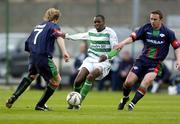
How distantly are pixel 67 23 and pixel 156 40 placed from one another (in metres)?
17.6

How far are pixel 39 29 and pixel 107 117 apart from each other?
2965mm

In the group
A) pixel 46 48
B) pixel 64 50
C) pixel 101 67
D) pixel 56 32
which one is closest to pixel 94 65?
pixel 101 67

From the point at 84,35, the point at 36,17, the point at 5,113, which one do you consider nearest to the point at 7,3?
the point at 36,17

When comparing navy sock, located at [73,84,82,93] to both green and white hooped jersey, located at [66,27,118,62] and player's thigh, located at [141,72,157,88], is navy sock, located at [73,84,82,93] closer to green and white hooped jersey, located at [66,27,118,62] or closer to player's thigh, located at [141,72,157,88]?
green and white hooped jersey, located at [66,27,118,62]

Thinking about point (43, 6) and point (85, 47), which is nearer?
point (85, 47)

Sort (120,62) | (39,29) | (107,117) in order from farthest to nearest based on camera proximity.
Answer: (120,62) → (39,29) → (107,117)

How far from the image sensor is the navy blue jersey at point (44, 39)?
58.5ft

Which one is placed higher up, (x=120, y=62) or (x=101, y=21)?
(x=101, y=21)

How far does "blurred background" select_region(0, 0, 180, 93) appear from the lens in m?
34.6

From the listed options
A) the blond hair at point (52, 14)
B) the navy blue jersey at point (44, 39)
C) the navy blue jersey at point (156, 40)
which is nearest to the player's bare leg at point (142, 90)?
the navy blue jersey at point (156, 40)

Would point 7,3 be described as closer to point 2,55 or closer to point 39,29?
point 2,55

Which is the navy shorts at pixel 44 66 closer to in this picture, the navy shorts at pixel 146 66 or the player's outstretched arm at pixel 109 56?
the player's outstretched arm at pixel 109 56

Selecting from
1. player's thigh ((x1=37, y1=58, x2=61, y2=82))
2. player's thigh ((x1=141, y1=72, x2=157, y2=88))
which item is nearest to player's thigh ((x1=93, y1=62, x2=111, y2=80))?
player's thigh ((x1=141, y1=72, x2=157, y2=88))

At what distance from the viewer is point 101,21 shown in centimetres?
1941
